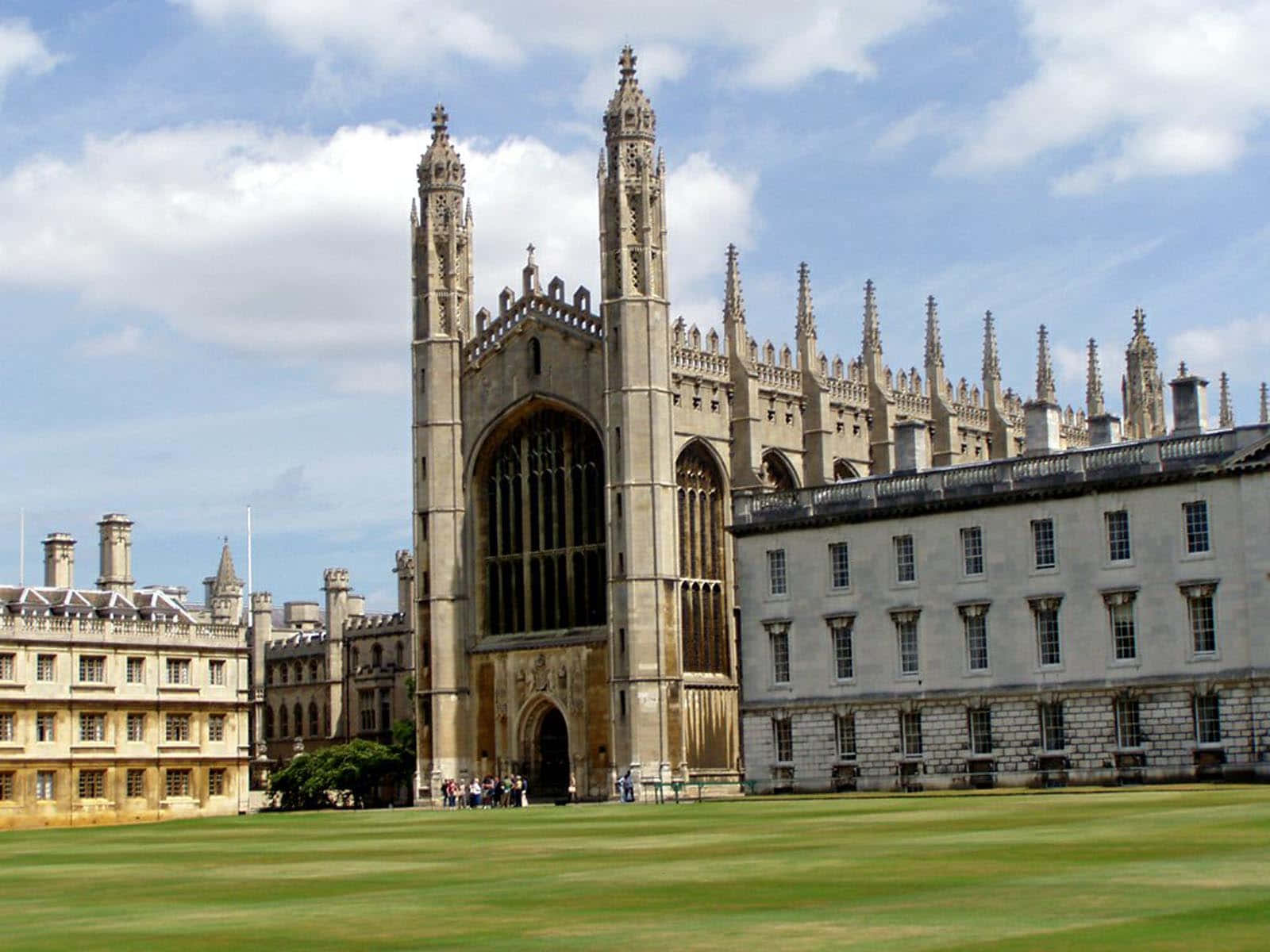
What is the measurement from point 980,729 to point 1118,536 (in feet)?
23.4

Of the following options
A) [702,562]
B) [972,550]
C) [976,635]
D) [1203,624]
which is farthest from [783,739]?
[1203,624]

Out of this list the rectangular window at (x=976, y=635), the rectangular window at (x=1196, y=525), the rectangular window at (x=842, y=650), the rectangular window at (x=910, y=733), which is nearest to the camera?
the rectangular window at (x=1196, y=525)

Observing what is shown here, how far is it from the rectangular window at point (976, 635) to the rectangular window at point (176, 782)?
29.6m

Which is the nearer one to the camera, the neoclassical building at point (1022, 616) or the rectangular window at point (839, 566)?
the neoclassical building at point (1022, 616)

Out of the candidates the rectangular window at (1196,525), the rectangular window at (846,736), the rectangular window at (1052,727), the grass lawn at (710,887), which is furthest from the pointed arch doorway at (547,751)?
the grass lawn at (710,887)

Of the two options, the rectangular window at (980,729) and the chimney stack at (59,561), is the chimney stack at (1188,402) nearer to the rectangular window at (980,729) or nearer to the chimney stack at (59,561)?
the rectangular window at (980,729)

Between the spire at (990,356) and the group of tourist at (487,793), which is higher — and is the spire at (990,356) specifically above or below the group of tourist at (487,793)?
above

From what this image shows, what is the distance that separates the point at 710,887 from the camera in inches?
808

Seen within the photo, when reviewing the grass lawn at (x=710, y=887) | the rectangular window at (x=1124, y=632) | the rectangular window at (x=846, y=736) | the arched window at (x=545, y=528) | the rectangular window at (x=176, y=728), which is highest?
the arched window at (x=545, y=528)

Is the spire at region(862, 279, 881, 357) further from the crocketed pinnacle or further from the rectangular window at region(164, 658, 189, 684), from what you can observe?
the rectangular window at region(164, 658, 189, 684)

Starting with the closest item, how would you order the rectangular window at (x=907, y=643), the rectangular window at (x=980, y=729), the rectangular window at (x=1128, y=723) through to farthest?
the rectangular window at (x=1128, y=723)
the rectangular window at (x=980, y=729)
the rectangular window at (x=907, y=643)

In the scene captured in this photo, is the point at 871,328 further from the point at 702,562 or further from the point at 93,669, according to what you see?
the point at 93,669

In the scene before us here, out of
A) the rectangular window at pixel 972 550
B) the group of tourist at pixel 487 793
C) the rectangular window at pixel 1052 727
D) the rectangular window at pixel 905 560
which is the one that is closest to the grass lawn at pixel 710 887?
the rectangular window at pixel 1052 727

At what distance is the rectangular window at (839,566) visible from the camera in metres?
65.5
